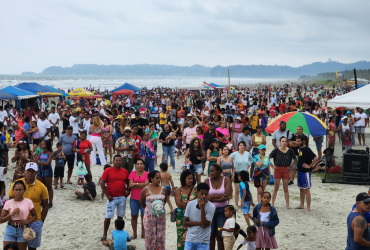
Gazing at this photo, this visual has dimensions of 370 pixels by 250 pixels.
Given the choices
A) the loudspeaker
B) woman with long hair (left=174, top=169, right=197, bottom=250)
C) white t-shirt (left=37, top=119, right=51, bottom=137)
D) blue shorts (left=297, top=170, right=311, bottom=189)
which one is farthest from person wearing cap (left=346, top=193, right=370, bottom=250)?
white t-shirt (left=37, top=119, right=51, bottom=137)

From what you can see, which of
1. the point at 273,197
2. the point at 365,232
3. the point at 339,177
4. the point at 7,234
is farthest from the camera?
the point at 339,177

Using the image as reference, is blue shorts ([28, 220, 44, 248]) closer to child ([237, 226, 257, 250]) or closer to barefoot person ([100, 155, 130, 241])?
barefoot person ([100, 155, 130, 241])

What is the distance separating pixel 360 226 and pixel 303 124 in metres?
7.27

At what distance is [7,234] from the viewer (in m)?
4.96

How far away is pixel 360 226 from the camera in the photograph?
4270 millimetres

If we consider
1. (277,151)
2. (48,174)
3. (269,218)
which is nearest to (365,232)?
(269,218)

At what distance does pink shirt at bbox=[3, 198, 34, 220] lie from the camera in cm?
491

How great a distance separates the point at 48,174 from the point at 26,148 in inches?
26.7

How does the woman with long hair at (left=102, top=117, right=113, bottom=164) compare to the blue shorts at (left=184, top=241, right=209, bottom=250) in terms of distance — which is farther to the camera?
the woman with long hair at (left=102, top=117, right=113, bottom=164)

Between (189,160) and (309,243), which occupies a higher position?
(189,160)

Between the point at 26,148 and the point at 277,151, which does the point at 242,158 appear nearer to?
the point at 277,151

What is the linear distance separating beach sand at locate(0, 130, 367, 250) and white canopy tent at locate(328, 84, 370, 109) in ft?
6.90

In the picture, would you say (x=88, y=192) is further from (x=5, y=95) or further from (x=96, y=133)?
(x=5, y=95)

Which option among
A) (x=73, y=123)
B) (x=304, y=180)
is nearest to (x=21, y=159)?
(x=304, y=180)
